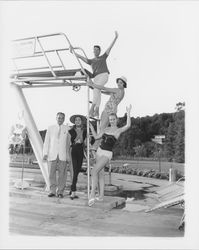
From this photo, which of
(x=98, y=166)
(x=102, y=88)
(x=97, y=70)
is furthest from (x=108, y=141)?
(x=97, y=70)

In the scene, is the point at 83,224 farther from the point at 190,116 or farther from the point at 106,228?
the point at 190,116

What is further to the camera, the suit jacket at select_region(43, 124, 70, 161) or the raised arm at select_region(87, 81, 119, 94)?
the suit jacket at select_region(43, 124, 70, 161)

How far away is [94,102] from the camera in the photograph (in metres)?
4.55

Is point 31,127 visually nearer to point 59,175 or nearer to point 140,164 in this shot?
point 59,175

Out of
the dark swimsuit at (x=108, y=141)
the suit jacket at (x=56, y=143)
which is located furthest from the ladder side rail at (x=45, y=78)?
the dark swimsuit at (x=108, y=141)

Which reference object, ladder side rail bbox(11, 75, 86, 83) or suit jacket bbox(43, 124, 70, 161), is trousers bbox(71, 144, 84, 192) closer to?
suit jacket bbox(43, 124, 70, 161)

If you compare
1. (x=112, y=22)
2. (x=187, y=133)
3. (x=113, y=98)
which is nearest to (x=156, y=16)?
(x=112, y=22)

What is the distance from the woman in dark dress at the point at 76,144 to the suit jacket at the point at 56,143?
18cm

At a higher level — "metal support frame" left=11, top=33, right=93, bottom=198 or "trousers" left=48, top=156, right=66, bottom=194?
"metal support frame" left=11, top=33, right=93, bottom=198

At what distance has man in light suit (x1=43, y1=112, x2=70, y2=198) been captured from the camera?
4582 mm

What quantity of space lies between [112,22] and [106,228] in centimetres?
244

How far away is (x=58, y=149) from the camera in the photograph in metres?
4.59

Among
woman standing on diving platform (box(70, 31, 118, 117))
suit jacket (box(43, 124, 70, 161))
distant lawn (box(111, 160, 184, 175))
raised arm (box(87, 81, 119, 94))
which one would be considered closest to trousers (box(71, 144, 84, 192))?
suit jacket (box(43, 124, 70, 161))

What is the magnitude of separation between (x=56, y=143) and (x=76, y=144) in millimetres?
339
